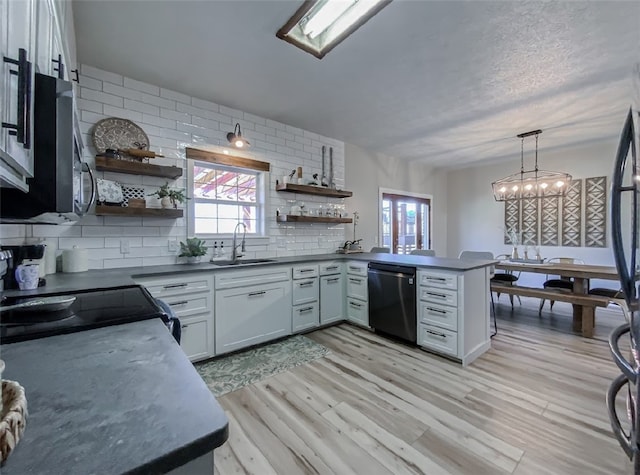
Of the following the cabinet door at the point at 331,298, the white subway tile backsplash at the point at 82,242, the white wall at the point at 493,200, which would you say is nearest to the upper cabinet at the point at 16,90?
the white subway tile backsplash at the point at 82,242

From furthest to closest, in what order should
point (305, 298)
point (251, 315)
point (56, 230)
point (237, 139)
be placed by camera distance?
point (305, 298) → point (237, 139) → point (251, 315) → point (56, 230)

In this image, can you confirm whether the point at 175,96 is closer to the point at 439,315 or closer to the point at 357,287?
the point at 357,287

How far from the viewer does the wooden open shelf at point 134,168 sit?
8.19 ft

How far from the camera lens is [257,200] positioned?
12.2ft

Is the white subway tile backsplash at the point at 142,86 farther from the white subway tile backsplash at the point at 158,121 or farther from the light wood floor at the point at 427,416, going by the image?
the light wood floor at the point at 427,416

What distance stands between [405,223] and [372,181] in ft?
4.22

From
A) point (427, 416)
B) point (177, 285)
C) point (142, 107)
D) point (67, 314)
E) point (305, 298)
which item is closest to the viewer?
point (67, 314)

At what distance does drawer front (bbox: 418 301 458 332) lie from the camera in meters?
2.67

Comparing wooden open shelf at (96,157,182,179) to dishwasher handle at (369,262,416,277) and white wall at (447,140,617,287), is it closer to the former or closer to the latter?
dishwasher handle at (369,262,416,277)

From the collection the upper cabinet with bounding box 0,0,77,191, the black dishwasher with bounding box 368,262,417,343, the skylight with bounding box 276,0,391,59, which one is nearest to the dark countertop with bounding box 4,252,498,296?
the black dishwasher with bounding box 368,262,417,343

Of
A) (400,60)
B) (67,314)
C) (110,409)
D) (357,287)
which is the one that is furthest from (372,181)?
(110,409)

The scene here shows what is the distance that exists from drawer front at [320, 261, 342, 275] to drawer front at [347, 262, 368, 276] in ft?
0.42

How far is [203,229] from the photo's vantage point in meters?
3.25

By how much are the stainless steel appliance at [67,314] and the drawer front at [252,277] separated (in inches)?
47.3
